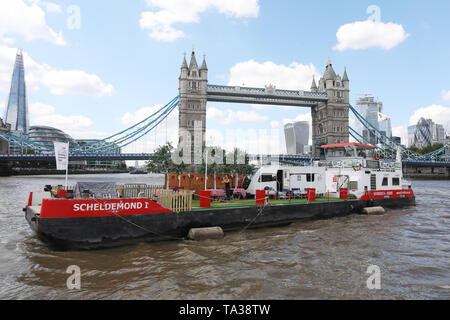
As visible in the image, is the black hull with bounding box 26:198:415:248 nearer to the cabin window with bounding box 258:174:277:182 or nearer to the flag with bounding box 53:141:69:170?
the flag with bounding box 53:141:69:170

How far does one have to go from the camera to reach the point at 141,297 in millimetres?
6590

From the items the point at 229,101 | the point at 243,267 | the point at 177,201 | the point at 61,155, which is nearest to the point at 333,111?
the point at 229,101

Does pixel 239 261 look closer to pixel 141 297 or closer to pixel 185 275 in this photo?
pixel 185 275

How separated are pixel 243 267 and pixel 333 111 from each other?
284 ft

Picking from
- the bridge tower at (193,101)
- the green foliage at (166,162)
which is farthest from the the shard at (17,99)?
the green foliage at (166,162)

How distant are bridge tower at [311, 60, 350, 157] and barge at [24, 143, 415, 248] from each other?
65489 mm

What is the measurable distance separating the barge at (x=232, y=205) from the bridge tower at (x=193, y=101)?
54.4 m

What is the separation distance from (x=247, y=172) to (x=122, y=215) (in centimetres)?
1929

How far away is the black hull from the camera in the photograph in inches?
374

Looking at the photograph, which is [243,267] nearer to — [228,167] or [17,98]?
[228,167]

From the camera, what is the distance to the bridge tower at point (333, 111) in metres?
84.9

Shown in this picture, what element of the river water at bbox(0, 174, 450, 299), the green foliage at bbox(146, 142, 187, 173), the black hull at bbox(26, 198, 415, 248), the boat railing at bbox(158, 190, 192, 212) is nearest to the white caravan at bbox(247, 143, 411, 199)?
the black hull at bbox(26, 198, 415, 248)

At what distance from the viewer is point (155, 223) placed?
11.0m
